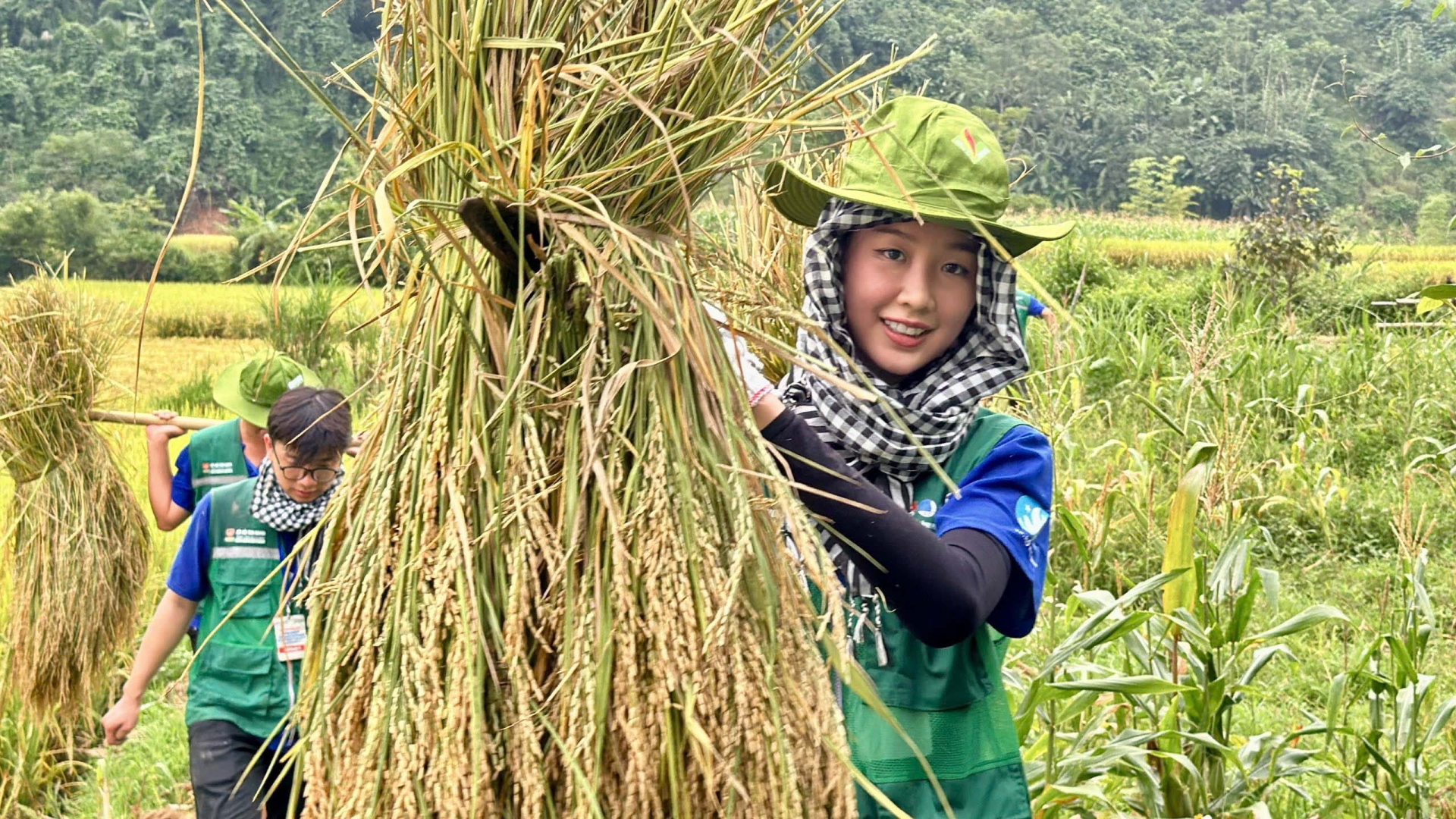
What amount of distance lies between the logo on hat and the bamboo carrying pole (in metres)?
2.83

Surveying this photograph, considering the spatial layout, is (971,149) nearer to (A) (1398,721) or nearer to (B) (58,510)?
(A) (1398,721)

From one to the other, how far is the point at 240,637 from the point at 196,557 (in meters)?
0.22

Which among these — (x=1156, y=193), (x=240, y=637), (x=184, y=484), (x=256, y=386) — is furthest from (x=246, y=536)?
(x=1156, y=193)

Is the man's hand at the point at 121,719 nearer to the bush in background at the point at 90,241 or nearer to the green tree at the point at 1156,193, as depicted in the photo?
the bush in background at the point at 90,241

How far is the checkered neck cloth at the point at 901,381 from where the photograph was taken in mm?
1657

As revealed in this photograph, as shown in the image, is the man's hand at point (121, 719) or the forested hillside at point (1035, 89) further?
the forested hillside at point (1035, 89)

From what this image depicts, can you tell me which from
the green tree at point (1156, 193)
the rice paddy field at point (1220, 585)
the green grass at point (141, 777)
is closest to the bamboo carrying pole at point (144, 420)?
the rice paddy field at point (1220, 585)

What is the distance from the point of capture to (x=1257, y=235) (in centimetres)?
1124

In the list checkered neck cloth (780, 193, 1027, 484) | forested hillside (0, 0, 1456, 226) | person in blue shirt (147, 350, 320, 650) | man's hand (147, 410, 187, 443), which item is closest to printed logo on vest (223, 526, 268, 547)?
person in blue shirt (147, 350, 320, 650)

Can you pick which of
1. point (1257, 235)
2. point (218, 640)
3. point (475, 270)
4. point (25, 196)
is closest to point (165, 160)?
point (25, 196)

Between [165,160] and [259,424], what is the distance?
25677 millimetres

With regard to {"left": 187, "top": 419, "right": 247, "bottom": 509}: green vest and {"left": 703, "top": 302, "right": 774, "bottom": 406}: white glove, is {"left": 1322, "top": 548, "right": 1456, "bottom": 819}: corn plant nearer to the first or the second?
{"left": 703, "top": 302, "right": 774, "bottom": 406}: white glove

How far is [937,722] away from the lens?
1677mm

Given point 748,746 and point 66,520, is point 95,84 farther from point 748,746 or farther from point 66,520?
point 748,746
